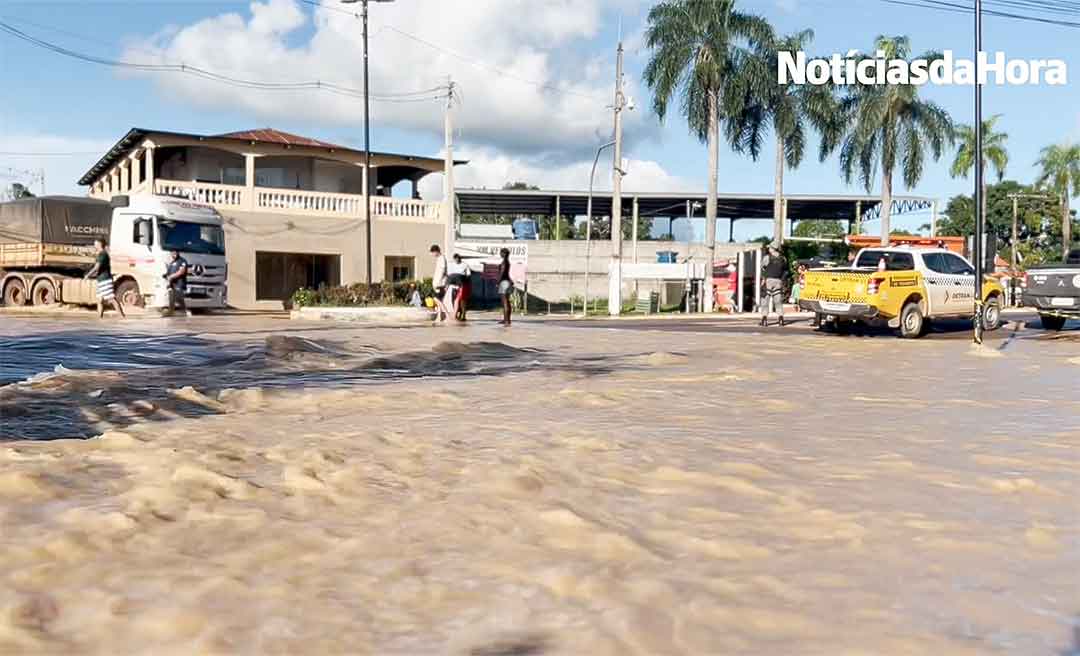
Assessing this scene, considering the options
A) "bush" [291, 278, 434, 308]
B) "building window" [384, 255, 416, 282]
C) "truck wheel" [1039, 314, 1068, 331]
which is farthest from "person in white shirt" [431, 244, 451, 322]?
"building window" [384, 255, 416, 282]

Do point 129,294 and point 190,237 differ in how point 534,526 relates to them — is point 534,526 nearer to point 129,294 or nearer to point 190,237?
point 129,294

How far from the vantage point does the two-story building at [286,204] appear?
31.8 metres

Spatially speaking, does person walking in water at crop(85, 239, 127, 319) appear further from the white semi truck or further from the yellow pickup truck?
the yellow pickup truck

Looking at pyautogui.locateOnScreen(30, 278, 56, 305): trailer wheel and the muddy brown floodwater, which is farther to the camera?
pyautogui.locateOnScreen(30, 278, 56, 305): trailer wheel

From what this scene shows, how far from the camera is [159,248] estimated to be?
74.3ft

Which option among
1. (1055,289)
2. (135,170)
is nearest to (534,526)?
(1055,289)

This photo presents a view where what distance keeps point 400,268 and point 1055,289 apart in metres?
23.5

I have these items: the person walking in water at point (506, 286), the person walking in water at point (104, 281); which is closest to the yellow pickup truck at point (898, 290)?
the person walking in water at point (506, 286)

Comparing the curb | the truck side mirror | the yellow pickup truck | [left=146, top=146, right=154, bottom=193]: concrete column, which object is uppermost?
[left=146, top=146, right=154, bottom=193]: concrete column

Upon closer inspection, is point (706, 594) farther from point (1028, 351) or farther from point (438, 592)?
point (1028, 351)

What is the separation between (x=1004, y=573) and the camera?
132 inches

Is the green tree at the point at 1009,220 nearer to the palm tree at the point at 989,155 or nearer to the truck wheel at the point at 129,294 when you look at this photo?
the palm tree at the point at 989,155

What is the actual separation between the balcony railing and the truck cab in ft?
24.7

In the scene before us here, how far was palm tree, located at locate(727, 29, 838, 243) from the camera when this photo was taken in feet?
115
